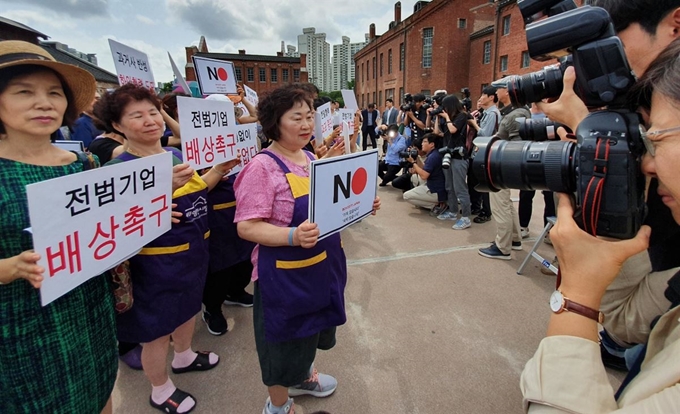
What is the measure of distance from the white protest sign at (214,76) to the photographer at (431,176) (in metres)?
2.98

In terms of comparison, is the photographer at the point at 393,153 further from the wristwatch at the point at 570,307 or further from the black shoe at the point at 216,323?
the wristwatch at the point at 570,307

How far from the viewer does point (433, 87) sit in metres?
29.0

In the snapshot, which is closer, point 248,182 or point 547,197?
point 248,182

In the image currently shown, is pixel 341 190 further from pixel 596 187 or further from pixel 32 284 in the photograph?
pixel 32 284

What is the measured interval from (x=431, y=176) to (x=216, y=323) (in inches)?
155

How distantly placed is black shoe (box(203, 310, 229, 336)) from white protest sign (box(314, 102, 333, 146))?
195cm

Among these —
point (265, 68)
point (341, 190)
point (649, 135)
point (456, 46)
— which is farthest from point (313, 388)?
point (265, 68)

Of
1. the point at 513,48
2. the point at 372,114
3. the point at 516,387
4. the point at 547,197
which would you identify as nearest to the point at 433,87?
the point at 513,48

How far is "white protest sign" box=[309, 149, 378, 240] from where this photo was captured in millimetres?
1470

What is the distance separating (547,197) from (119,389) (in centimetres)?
437

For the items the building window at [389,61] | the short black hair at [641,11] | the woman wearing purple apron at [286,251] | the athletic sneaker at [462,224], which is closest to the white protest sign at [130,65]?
the woman wearing purple apron at [286,251]

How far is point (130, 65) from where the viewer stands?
140 inches

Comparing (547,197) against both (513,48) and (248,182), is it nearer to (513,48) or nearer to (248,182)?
(248,182)

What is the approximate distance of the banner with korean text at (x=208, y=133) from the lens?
2.13 meters
